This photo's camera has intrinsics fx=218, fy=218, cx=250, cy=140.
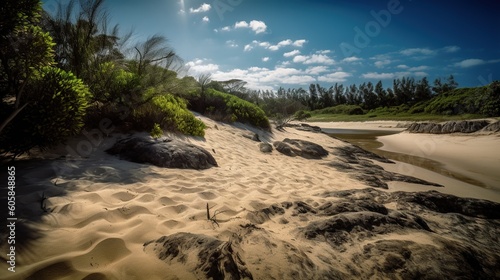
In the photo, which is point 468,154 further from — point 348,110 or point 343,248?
point 348,110

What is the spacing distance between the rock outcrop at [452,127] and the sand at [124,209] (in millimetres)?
15409

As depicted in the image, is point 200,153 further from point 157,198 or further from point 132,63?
point 132,63

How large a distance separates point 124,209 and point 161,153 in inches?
76.7

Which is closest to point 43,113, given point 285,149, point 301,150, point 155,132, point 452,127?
point 155,132

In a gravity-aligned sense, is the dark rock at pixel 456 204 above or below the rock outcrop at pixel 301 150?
above

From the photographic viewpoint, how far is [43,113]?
10.5 ft

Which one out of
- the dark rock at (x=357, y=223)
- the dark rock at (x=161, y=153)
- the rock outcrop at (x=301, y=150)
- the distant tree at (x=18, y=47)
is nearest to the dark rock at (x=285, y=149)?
the rock outcrop at (x=301, y=150)

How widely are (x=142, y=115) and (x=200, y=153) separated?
6.37 feet

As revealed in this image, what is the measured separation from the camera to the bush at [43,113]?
310 cm

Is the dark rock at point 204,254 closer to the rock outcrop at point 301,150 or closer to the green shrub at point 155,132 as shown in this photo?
the green shrub at point 155,132

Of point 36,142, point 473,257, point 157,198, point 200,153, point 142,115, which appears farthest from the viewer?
point 142,115

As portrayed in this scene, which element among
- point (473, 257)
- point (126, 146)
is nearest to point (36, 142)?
point (126, 146)

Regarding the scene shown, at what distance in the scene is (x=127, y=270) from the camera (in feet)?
5.49

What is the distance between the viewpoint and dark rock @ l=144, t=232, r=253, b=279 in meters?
1.61
